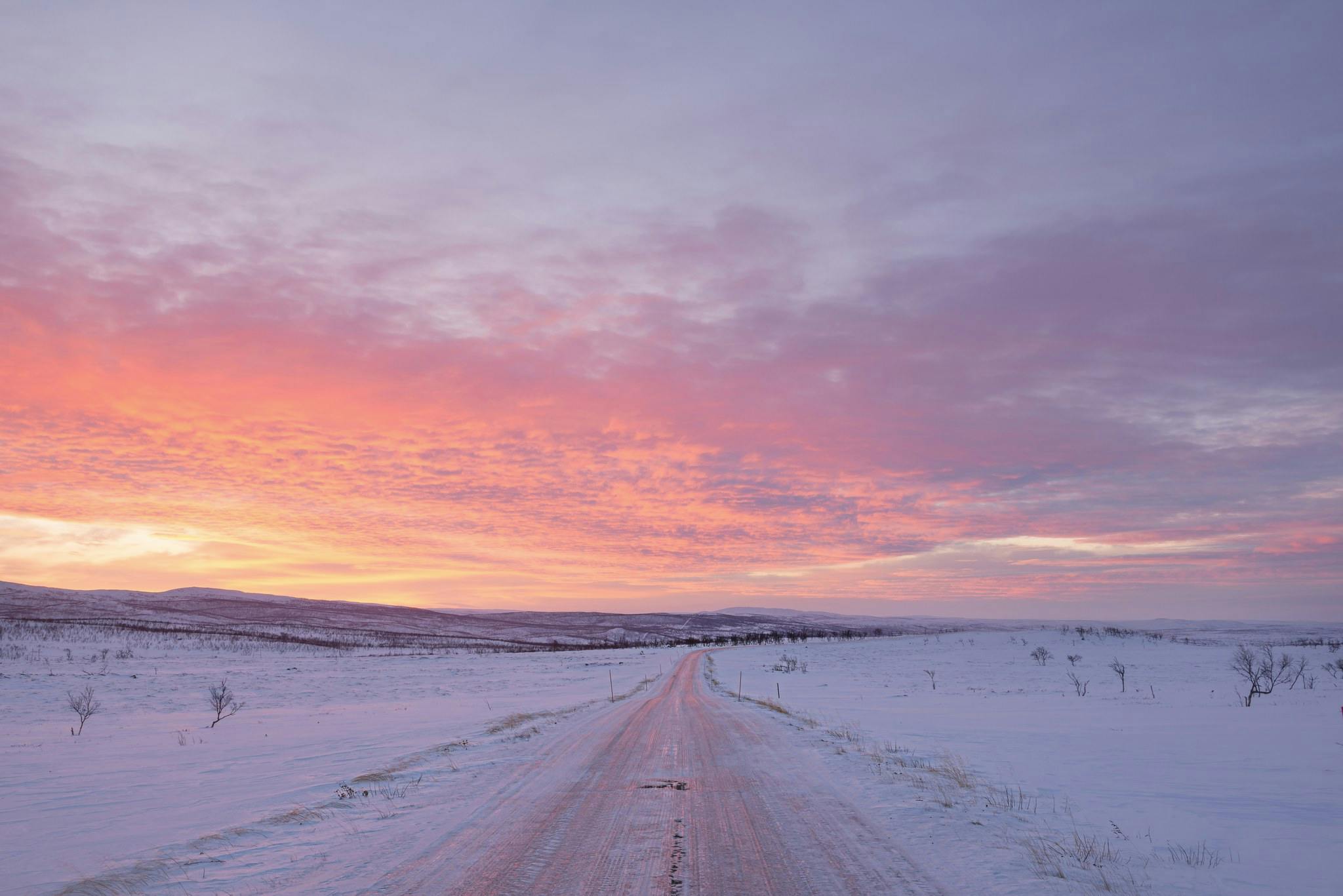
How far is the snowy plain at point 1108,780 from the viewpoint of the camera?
7.76 metres

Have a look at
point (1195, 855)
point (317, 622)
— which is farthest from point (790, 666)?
point (317, 622)

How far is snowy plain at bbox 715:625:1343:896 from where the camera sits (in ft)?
25.5

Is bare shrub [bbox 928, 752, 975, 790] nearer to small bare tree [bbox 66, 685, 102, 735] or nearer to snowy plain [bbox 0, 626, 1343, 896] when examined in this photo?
snowy plain [bbox 0, 626, 1343, 896]

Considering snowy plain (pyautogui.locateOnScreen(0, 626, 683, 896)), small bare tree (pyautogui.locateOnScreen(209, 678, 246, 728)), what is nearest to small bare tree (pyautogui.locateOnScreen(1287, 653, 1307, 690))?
snowy plain (pyautogui.locateOnScreen(0, 626, 683, 896))

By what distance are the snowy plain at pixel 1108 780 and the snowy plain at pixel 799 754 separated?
2.4 inches

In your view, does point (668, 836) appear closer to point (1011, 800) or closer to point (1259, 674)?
point (1011, 800)

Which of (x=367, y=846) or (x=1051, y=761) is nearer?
(x=367, y=846)

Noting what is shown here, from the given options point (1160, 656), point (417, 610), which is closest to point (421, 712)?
point (1160, 656)

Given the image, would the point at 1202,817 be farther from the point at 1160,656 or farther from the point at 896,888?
the point at 1160,656

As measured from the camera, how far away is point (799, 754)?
50.0 ft

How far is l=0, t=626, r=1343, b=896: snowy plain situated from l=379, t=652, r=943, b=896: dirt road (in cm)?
54

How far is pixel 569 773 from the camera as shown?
13.5 m

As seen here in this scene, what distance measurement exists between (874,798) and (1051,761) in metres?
7.04

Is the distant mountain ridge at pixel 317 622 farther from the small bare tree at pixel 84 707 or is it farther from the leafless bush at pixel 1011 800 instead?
the leafless bush at pixel 1011 800
